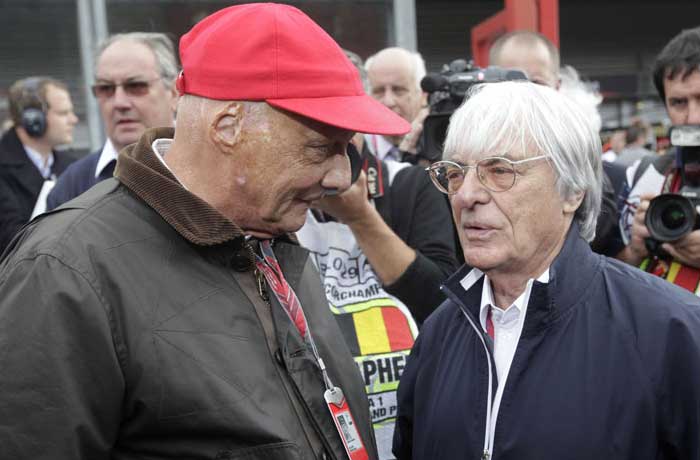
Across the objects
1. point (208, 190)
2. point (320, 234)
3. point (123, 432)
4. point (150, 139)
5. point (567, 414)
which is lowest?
point (567, 414)

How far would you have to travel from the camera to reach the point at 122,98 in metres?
3.22

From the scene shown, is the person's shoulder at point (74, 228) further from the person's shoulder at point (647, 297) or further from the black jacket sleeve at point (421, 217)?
the black jacket sleeve at point (421, 217)

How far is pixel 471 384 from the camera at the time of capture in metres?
1.88

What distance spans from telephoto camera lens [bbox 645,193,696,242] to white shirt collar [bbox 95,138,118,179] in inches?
81.1

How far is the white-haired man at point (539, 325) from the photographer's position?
5.46ft

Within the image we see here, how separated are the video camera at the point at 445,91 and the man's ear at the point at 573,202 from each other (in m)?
0.68

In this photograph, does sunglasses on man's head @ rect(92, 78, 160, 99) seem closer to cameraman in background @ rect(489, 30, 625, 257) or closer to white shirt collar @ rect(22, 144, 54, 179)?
cameraman in background @ rect(489, 30, 625, 257)

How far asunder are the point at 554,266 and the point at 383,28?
5.11 metres

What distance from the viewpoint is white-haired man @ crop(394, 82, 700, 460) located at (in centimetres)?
167

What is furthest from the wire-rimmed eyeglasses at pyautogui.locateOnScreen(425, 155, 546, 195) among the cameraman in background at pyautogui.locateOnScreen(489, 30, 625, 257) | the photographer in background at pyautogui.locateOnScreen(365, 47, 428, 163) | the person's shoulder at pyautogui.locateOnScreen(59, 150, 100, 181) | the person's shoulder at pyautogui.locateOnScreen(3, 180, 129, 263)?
the photographer in background at pyautogui.locateOnScreen(365, 47, 428, 163)

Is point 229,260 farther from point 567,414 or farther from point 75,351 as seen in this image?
point 567,414

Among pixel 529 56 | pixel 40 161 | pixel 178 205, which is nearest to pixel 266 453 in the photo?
pixel 178 205

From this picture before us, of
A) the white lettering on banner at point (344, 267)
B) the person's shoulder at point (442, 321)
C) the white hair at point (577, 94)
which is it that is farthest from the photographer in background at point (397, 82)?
the person's shoulder at point (442, 321)

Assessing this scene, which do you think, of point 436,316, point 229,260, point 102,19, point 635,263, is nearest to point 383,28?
point 102,19
